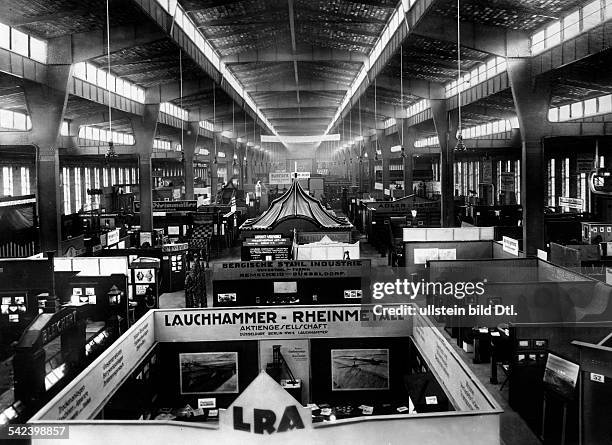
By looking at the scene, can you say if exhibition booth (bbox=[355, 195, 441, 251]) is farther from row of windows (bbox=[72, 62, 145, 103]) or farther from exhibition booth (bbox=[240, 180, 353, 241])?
row of windows (bbox=[72, 62, 145, 103])

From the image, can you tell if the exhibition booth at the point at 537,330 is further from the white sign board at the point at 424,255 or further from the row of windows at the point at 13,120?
the row of windows at the point at 13,120

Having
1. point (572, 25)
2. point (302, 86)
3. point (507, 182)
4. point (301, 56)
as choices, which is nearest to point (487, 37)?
point (572, 25)

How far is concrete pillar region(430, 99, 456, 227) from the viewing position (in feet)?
88.0

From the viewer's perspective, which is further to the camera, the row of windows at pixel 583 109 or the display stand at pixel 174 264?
the row of windows at pixel 583 109

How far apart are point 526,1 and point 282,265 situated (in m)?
9.83

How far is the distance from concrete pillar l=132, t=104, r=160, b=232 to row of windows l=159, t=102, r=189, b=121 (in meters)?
5.42

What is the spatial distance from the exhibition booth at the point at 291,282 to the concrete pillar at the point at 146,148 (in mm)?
14367

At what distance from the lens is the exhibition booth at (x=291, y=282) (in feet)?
45.3

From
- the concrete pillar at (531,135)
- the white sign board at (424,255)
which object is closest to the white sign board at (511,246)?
the white sign board at (424,255)

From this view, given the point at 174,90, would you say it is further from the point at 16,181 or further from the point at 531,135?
the point at 531,135

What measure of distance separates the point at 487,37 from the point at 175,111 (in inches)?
887

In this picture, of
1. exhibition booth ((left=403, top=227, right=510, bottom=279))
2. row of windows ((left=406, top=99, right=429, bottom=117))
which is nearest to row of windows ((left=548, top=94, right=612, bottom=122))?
row of windows ((left=406, top=99, right=429, bottom=117))

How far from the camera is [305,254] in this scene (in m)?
16.4

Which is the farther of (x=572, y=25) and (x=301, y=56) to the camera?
(x=301, y=56)
